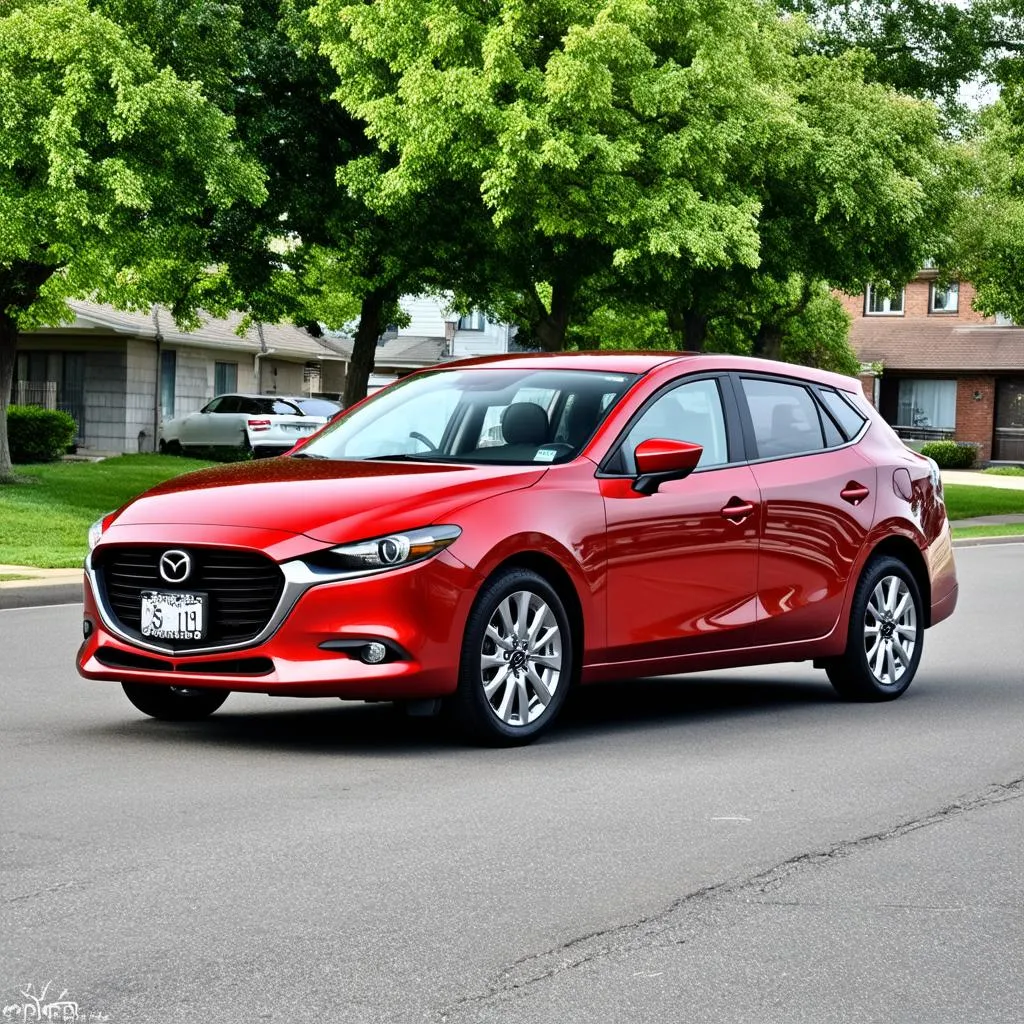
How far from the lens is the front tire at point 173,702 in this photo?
9328mm

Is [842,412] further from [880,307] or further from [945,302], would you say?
[880,307]

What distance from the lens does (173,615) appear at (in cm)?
844

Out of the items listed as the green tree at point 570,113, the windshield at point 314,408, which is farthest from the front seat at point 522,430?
the windshield at point 314,408

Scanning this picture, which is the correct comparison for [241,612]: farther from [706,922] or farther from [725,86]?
[725,86]

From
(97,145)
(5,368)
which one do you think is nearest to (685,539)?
(97,145)

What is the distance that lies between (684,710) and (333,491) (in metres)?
2.77

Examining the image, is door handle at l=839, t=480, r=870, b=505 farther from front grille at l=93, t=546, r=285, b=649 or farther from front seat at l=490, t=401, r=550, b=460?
front grille at l=93, t=546, r=285, b=649

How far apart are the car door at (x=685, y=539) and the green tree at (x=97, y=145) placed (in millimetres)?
13898

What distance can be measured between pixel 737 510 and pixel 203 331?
40486 millimetres

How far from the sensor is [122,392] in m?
44.1

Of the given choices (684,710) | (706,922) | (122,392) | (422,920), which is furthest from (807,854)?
(122,392)

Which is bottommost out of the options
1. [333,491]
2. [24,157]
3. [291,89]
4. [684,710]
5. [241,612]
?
[684,710]

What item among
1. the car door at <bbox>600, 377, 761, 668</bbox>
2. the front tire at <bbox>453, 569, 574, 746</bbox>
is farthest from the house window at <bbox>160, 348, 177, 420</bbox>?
the front tire at <bbox>453, 569, 574, 746</bbox>

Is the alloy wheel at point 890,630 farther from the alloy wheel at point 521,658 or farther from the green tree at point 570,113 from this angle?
the green tree at point 570,113
